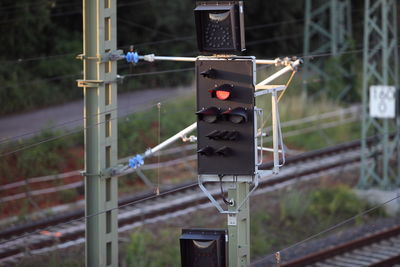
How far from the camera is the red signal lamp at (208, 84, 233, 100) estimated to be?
10453mm

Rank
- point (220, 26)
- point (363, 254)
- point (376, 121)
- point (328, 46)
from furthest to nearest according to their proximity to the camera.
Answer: point (328, 46)
point (376, 121)
point (363, 254)
point (220, 26)

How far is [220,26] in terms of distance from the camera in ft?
34.9

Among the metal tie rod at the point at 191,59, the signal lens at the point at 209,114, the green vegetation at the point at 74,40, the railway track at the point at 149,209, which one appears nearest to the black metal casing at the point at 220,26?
the metal tie rod at the point at 191,59

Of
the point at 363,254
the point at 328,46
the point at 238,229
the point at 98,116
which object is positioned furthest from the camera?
the point at 328,46

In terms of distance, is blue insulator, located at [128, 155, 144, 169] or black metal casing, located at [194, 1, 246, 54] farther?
blue insulator, located at [128, 155, 144, 169]

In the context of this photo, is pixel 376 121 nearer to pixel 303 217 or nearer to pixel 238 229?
Answer: pixel 303 217

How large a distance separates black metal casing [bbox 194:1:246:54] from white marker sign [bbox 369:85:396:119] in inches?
443

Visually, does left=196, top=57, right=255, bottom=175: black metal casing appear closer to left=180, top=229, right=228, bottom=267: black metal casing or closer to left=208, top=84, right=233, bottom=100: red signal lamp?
left=208, top=84, right=233, bottom=100: red signal lamp

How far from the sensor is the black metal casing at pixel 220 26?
34.4 ft

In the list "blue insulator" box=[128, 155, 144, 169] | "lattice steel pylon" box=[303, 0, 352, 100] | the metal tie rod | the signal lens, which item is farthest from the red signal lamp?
"lattice steel pylon" box=[303, 0, 352, 100]

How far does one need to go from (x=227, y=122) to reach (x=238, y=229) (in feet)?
5.10

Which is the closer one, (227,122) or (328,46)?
(227,122)

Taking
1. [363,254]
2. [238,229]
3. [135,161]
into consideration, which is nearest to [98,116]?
[135,161]

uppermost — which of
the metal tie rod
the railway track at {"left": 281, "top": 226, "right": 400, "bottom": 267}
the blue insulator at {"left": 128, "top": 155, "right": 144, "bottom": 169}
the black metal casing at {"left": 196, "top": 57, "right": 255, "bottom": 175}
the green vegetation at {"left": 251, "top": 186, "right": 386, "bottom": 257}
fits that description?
the metal tie rod
